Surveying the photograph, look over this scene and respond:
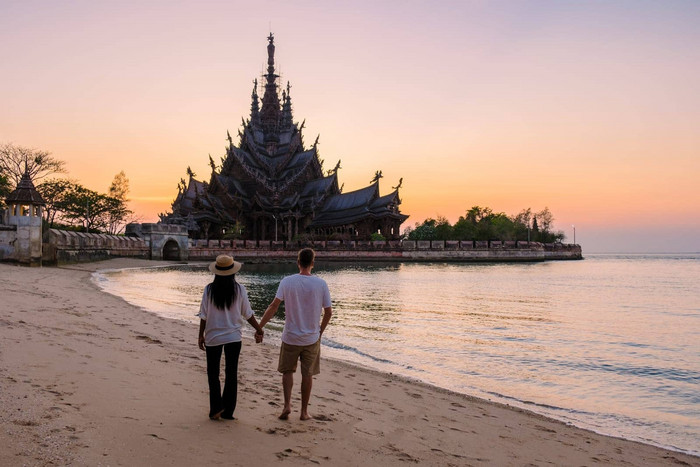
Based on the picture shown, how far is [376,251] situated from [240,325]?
6509 cm

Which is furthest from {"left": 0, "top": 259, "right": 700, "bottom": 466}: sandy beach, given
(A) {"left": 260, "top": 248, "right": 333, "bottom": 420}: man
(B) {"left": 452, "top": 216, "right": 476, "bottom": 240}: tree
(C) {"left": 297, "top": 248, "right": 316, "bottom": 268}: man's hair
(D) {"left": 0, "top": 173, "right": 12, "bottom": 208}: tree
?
(B) {"left": 452, "top": 216, "right": 476, "bottom": 240}: tree

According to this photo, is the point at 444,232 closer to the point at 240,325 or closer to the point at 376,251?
the point at 376,251

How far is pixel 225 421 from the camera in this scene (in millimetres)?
4672

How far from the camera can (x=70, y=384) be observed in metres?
5.07

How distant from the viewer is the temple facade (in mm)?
68438

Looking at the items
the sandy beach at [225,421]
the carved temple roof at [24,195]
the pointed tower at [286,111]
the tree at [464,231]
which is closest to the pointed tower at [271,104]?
the pointed tower at [286,111]

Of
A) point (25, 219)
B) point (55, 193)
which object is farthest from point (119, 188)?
point (25, 219)

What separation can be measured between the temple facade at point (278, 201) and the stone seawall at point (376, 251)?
3041 mm

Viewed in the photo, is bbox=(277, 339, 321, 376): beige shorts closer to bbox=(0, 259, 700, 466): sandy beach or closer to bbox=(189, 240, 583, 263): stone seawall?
bbox=(0, 259, 700, 466): sandy beach

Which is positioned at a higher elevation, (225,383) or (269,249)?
(269,249)

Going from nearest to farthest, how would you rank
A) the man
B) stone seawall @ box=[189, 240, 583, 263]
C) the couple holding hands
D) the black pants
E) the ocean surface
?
the black pants, the couple holding hands, the man, the ocean surface, stone seawall @ box=[189, 240, 583, 263]

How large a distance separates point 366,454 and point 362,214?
67.3 metres

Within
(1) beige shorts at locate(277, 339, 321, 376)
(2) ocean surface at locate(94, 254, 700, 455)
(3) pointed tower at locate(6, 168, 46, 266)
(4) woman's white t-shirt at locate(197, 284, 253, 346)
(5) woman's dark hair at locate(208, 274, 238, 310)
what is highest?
(3) pointed tower at locate(6, 168, 46, 266)

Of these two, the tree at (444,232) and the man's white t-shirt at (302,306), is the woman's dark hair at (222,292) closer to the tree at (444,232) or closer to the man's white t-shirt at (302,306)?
the man's white t-shirt at (302,306)
